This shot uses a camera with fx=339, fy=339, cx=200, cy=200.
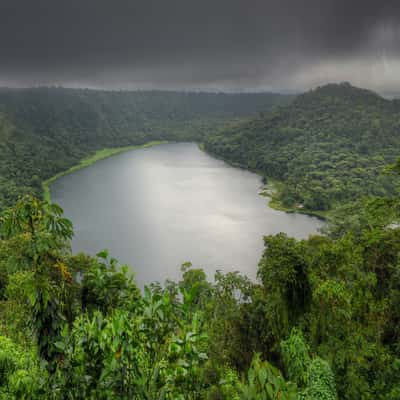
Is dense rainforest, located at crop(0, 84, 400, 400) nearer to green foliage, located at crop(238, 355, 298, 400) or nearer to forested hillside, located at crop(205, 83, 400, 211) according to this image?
green foliage, located at crop(238, 355, 298, 400)

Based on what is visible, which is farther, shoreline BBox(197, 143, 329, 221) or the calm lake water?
shoreline BBox(197, 143, 329, 221)

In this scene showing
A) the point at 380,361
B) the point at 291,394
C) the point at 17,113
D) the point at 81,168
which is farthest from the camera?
the point at 17,113

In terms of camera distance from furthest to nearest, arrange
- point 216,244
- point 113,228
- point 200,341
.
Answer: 1. point 113,228
2. point 216,244
3. point 200,341

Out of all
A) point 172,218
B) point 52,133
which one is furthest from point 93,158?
point 172,218

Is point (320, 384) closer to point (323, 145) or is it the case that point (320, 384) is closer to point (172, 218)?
point (172, 218)

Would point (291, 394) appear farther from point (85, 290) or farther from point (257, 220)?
point (257, 220)

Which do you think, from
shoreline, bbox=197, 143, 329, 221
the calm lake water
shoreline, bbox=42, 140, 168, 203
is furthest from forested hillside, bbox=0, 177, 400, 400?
shoreline, bbox=42, 140, 168, 203

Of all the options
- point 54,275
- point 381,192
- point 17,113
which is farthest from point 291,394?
point 17,113
